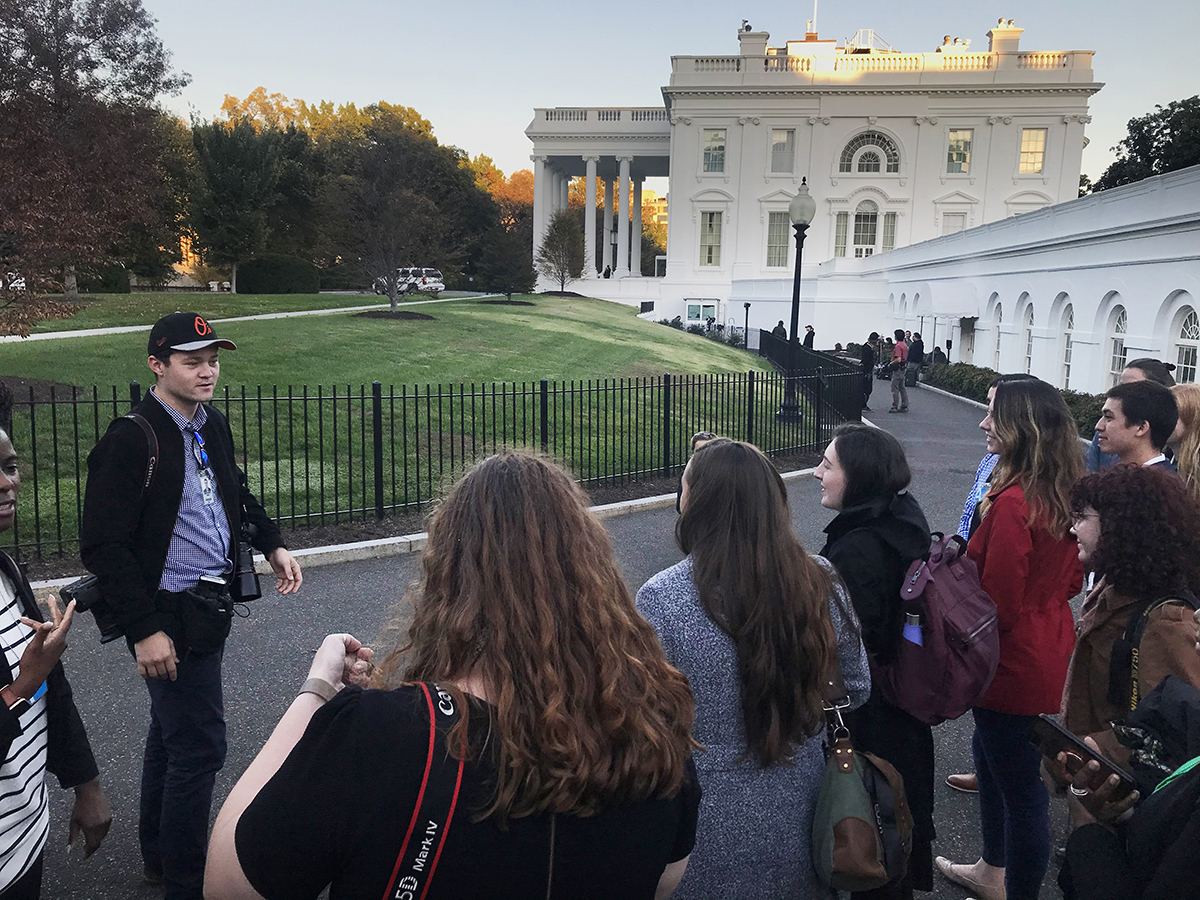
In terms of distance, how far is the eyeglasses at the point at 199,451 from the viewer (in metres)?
3.11

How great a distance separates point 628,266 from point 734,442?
62.8 m

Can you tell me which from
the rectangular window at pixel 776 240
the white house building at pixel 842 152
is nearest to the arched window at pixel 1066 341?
the white house building at pixel 842 152

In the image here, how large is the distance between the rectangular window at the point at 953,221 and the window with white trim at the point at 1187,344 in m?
42.6

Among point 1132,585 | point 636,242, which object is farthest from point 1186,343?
point 636,242

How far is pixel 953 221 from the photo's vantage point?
5606 centimetres

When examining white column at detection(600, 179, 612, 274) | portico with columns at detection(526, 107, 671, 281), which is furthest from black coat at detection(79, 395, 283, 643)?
white column at detection(600, 179, 612, 274)

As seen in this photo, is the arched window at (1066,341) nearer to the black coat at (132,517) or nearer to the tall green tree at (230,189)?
the black coat at (132,517)

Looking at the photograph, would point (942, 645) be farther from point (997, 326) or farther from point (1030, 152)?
point (1030, 152)

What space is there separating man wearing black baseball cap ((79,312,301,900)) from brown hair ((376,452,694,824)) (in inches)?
65.8

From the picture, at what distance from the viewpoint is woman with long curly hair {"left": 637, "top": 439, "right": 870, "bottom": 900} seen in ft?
6.89

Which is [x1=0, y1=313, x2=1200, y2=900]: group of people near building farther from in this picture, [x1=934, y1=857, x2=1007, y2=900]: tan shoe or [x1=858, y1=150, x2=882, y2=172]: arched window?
[x1=858, y1=150, x2=882, y2=172]: arched window

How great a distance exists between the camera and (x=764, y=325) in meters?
48.5

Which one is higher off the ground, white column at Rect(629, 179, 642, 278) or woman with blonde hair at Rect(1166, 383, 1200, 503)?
white column at Rect(629, 179, 642, 278)

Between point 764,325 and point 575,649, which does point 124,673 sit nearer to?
point 575,649
